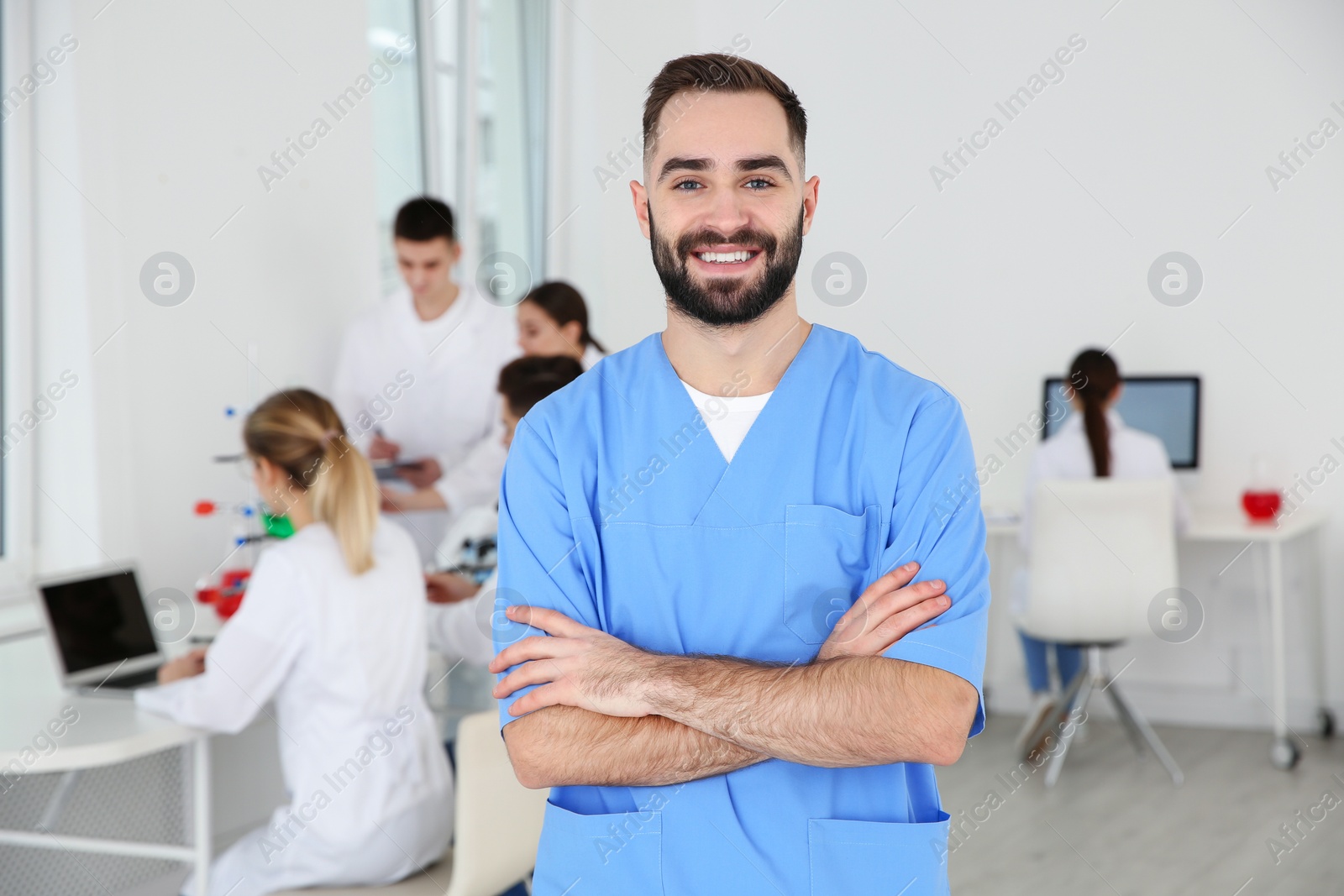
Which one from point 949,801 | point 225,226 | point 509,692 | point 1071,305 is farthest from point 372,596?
point 1071,305

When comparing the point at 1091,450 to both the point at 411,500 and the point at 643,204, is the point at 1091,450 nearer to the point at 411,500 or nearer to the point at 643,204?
the point at 411,500

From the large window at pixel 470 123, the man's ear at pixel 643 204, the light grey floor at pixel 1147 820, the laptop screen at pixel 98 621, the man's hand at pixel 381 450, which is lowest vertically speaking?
the light grey floor at pixel 1147 820

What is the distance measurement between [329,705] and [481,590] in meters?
0.60

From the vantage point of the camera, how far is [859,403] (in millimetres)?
1256

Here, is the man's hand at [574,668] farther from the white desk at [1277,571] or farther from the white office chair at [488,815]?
the white desk at [1277,571]

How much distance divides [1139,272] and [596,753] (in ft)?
12.8

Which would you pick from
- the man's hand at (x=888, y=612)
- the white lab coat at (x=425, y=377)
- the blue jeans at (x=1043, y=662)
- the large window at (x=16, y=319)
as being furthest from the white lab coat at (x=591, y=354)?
the man's hand at (x=888, y=612)

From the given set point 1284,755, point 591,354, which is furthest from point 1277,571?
point 591,354

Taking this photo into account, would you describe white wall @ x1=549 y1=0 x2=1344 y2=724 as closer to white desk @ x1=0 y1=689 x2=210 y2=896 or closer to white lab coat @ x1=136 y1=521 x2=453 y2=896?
white lab coat @ x1=136 y1=521 x2=453 y2=896

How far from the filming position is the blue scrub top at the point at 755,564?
1165 mm

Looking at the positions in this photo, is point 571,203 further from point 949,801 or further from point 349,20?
point 949,801

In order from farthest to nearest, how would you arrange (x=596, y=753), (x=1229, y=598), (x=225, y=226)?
(x=1229, y=598), (x=225, y=226), (x=596, y=753)

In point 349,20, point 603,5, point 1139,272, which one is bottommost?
point 1139,272

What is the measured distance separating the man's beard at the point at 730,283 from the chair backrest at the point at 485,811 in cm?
90
